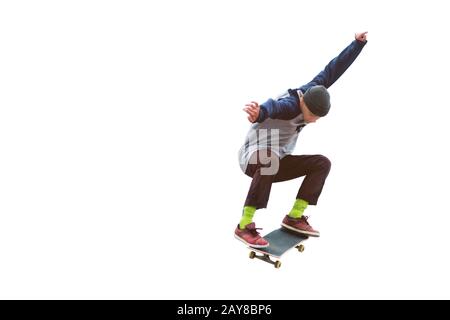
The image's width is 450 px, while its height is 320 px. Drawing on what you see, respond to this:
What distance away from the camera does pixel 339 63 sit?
3537 millimetres

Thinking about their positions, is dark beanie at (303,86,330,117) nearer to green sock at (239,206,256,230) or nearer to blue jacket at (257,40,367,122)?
blue jacket at (257,40,367,122)

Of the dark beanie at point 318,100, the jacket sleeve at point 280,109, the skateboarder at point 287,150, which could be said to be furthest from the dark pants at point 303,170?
the dark beanie at point 318,100

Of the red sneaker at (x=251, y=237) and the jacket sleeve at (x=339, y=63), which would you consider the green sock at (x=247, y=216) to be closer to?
the red sneaker at (x=251, y=237)

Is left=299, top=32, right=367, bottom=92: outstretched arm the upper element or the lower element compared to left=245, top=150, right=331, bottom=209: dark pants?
upper

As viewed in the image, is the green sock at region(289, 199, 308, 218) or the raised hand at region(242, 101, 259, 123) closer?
the raised hand at region(242, 101, 259, 123)

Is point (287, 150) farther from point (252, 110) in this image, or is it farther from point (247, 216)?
point (252, 110)

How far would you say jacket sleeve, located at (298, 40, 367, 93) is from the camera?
352cm

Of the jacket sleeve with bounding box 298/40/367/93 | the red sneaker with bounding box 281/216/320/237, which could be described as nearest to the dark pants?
the red sneaker with bounding box 281/216/320/237

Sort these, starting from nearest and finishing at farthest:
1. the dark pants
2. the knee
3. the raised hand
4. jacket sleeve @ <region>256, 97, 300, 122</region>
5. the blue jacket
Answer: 1. the raised hand
2. jacket sleeve @ <region>256, 97, 300, 122</region>
3. the blue jacket
4. the dark pants
5. the knee

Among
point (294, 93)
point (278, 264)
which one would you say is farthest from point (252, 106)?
point (278, 264)

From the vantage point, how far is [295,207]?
357 cm

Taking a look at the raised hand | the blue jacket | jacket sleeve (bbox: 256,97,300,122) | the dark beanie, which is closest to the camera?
the raised hand

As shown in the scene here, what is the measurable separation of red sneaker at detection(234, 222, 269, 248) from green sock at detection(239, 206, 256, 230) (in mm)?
29

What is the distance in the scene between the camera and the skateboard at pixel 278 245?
10.6 feet
